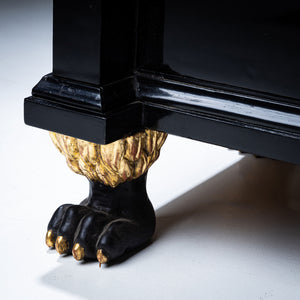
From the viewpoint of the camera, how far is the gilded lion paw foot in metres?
1.06

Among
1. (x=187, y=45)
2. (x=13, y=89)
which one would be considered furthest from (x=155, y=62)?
(x=13, y=89)

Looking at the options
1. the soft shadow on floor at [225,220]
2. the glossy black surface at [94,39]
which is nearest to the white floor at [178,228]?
the soft shadow on floor at [225,220]

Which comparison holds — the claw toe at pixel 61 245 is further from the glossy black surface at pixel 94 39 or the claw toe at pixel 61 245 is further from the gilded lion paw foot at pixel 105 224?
the glossy black surface at pixel 94 39

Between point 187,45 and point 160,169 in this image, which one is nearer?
point 187,45

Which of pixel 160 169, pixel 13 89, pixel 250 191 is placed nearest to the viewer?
pixel 250 191

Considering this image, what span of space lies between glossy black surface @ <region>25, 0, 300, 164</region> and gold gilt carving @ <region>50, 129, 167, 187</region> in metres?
0.03

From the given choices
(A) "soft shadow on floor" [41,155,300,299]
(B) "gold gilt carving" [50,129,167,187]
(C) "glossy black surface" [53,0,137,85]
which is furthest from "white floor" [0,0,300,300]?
(C) "glossy black surface" [53,0,137,85]

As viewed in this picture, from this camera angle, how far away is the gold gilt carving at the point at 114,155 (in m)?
1.05

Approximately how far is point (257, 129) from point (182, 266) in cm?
23

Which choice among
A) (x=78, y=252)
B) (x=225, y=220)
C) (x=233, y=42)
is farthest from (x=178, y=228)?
(x=233, y=42)

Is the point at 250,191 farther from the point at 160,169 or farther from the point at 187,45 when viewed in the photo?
the point at 187,45

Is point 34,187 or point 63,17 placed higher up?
point 63,17

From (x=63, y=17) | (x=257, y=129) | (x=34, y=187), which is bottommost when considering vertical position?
(x=34, y=187)

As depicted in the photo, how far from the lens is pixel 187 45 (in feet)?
3.30
